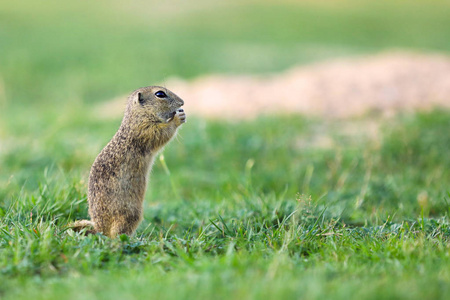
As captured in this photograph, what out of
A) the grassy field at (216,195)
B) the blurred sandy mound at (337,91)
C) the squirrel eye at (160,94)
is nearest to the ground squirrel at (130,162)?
the squirrel eye at (160,94)

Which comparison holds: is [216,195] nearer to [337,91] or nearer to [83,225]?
[83,225]

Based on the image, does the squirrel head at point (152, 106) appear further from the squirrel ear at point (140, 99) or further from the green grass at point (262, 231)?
the green grass at point (262, 231)

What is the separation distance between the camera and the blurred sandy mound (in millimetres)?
9180

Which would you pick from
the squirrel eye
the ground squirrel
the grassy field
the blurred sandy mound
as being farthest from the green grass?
the blurred sandy mound

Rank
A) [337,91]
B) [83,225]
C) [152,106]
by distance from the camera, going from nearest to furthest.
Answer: [83,225] < [152,106] < [337,91]

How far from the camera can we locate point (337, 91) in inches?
383

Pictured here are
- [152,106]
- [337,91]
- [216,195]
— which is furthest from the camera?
[337,91]

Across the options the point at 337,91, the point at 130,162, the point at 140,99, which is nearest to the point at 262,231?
the point at 130,162

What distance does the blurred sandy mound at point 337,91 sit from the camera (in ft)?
30.1

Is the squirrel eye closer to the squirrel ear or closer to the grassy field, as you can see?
the squirrel ear

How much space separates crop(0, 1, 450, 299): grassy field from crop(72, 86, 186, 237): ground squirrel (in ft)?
0.85

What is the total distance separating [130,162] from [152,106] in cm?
56

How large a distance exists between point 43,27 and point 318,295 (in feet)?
62.2

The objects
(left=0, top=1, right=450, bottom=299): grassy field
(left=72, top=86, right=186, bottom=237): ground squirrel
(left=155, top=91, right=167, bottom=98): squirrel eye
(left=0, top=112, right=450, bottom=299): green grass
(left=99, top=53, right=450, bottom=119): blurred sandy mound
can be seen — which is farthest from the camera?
(left=99, top=53, right=450, bottom=119): blurred sandy mound
